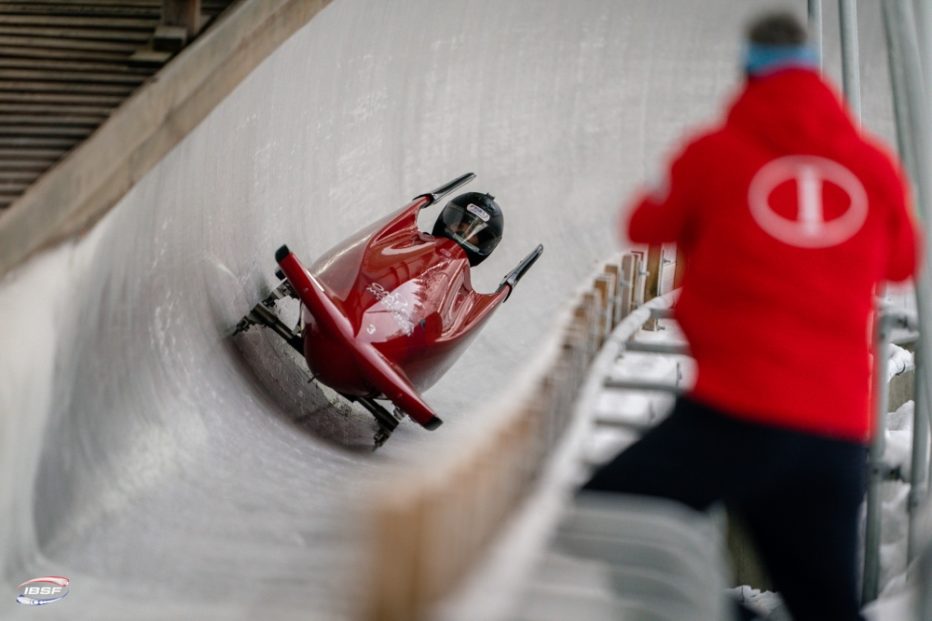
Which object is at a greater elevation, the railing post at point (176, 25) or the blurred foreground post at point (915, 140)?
the railing post at point (176, 25)

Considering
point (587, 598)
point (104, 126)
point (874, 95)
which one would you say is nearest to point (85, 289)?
point (104, 126)

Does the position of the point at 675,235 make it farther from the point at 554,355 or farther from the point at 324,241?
the point at 324,241

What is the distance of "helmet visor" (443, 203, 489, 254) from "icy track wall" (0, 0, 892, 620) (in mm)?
807

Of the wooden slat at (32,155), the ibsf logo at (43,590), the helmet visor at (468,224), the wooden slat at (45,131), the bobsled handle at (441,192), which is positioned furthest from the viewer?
the bobsled handle at (441,192)

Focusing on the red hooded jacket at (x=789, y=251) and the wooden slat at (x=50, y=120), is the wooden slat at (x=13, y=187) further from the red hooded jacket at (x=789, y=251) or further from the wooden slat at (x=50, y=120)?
the red hooded jacket at (x=789, y=251)

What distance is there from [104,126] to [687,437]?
113 inches

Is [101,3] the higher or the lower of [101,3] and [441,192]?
the higher

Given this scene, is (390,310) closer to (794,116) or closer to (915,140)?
(915,140)

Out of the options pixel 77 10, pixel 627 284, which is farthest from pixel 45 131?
pixel 627 284

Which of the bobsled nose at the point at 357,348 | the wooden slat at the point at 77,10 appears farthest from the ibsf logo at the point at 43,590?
the wooden slat at the point at 77,10

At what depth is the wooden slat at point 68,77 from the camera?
504cm

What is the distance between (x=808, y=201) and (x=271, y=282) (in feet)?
15.6

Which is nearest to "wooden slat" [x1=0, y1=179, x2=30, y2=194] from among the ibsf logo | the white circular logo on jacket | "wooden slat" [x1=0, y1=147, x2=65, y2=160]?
"wooden slat" [x1=0, y1=147, x2=65, y2=160]

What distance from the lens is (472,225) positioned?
7.04 metres
